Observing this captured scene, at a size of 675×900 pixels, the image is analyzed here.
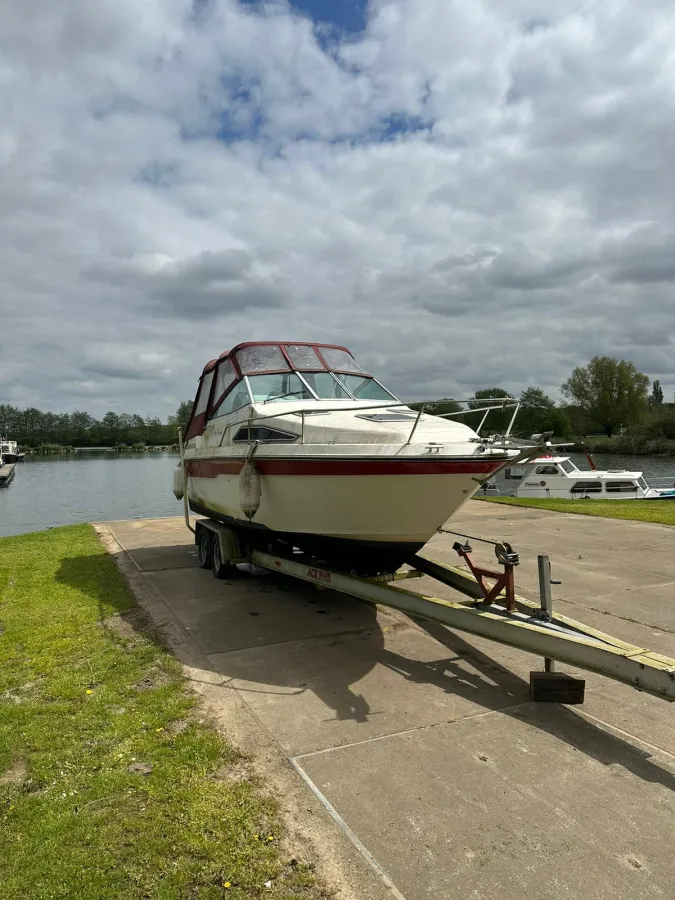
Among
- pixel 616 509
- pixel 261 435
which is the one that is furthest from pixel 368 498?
pixel 616 509

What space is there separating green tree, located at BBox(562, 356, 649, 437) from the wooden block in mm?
62331

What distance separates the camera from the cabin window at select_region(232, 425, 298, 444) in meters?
5.98

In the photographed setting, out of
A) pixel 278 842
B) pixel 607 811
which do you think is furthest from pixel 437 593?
pixel 278 842

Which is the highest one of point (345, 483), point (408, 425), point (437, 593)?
point (408, 425)

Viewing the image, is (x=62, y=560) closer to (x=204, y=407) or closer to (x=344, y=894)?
(x=204, y=407)

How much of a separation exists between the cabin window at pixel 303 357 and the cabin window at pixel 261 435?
1212 millimetres

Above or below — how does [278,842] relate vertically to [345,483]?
below

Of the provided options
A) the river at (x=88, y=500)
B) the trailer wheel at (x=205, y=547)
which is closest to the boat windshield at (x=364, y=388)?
the trailer wheel at (x=205, y=547)

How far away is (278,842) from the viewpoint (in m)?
2.77

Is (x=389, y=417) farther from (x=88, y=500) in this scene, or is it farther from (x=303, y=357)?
(x=88, y=500)

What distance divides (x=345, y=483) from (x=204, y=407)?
177 inches

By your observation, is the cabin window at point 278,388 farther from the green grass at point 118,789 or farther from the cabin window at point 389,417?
the green grass at point 118,789

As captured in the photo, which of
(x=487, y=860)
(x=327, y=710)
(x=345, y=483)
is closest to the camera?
(x=487, y=860)

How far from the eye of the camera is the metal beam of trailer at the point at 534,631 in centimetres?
353
